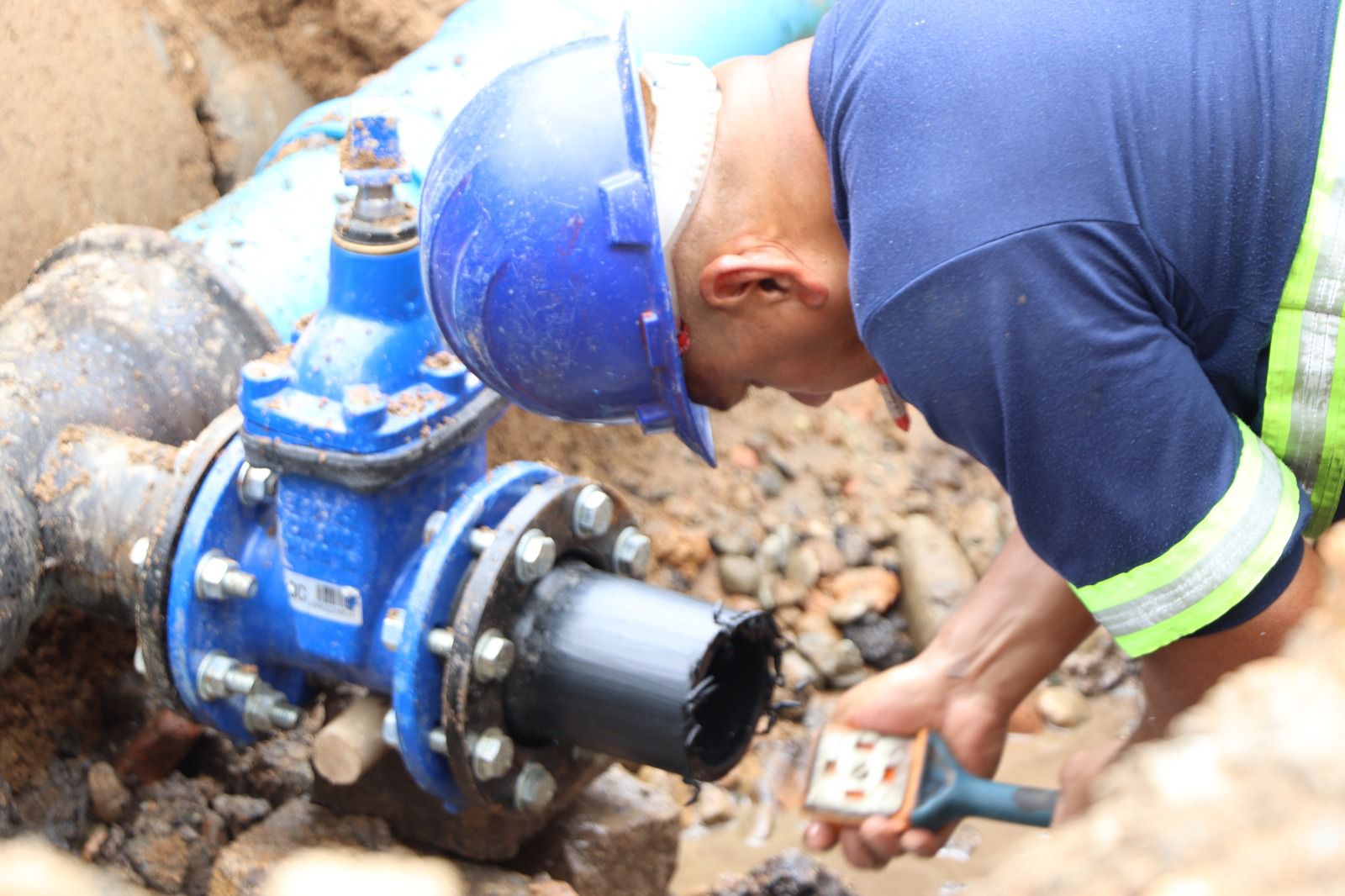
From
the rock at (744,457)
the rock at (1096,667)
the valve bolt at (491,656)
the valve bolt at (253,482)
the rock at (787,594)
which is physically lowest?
the rock at (1096,667)

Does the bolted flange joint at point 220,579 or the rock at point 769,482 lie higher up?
the bolted flange joint at point 220,579

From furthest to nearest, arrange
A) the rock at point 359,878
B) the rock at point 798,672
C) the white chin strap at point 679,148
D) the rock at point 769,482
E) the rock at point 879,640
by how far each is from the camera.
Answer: the rock at point 769,482 < the rock at point 879,640 < the rock at point 798,672 < the white chin strap at point 679,148 < the rock at point 359,878

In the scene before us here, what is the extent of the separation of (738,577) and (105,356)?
4.87 ft

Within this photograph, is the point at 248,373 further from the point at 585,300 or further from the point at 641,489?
the point at 641,489

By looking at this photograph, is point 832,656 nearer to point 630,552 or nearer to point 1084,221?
point 630,552

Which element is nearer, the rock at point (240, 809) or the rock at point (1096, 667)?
the rock at point (240, 809)

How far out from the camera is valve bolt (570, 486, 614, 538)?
1.78 metres

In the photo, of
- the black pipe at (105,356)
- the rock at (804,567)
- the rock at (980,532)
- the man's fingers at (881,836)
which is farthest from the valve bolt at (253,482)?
the rock at (980,532)

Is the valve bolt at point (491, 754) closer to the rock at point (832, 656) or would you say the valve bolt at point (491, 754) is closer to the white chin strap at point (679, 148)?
the white chin strap at point (679, 148)

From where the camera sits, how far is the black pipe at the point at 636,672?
5.42 feet

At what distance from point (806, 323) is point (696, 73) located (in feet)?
1.02

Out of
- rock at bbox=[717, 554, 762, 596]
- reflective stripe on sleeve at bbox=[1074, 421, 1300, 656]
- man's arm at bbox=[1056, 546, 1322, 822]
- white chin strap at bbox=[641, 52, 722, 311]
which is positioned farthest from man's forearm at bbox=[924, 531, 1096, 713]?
rock at bbox=[717, 554, 762, 596]

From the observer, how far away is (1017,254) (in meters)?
1.27

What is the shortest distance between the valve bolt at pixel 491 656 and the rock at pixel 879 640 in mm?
1505
